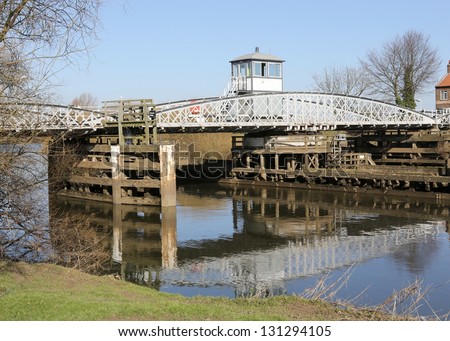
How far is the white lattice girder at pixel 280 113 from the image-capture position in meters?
36.9

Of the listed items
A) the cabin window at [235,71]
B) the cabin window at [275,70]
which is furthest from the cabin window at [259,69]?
the cabin window at [235,71]

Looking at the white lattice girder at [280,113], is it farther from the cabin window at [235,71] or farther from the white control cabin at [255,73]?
the cabin window at [235,71]

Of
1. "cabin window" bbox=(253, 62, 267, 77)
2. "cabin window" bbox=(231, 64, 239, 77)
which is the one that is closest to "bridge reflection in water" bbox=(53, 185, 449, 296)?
"cabin window" bbox=(253, 62, 267, 77)

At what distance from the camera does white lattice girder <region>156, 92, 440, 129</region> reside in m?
36.9

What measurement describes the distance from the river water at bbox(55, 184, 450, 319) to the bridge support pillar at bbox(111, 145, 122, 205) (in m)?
0.86

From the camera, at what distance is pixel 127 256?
2045cm

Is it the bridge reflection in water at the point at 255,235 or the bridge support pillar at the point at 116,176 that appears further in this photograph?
the bridge support pillar at the point at 116,176

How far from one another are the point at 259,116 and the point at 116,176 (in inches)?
463

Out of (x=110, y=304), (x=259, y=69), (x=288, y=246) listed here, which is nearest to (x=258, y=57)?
(x=259, y=69)

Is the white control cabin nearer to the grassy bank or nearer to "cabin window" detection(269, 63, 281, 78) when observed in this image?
"cabin window" detection(269, 63, 281, 78)

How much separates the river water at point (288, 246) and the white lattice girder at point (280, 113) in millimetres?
5344

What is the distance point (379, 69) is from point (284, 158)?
27.9 meters

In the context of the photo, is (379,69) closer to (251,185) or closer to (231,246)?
(251,185)

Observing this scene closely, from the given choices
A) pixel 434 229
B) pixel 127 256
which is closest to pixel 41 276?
pixel 127 256
